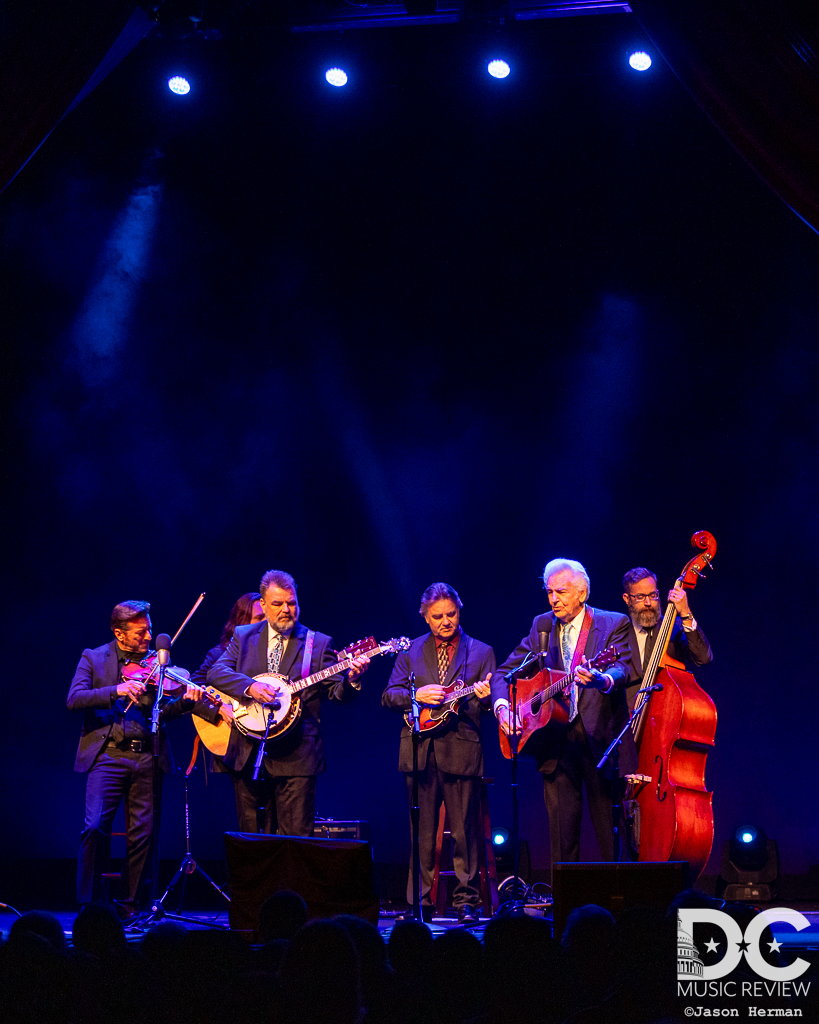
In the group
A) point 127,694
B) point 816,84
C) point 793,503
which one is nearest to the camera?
point 816,84

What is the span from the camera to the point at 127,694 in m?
6.94

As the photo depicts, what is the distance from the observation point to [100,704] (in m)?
6.96

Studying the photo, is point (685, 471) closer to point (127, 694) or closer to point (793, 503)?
point (793, 503)

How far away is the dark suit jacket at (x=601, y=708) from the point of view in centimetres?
621

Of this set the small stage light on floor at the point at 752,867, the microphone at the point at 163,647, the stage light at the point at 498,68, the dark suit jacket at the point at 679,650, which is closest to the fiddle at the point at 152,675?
the microphone at the point at 163,647

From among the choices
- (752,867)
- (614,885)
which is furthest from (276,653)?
(752,867)

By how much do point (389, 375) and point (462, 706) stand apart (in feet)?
10.7

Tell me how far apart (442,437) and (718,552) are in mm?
2471

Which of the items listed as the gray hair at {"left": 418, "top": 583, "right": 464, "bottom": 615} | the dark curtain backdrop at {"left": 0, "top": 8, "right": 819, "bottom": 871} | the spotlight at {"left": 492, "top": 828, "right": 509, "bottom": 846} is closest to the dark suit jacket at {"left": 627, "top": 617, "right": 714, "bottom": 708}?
the gray hair at {"left": 418, "top": 583, "right": 464, "bottom": 615}

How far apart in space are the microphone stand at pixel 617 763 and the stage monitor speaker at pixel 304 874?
5.49 ft

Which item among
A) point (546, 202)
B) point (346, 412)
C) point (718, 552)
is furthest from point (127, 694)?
point (546, 202)

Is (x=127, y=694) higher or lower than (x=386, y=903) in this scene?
higher

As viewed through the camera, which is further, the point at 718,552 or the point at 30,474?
the point at 30,474

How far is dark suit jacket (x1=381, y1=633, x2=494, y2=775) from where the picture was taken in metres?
6.92
